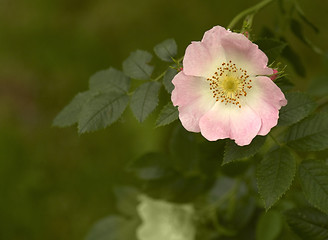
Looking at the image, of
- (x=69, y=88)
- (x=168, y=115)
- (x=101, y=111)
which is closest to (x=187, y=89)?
(x=168, y=115)

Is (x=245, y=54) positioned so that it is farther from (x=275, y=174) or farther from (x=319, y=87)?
(x=319, y=87)

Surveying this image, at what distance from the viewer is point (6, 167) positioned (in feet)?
4.63

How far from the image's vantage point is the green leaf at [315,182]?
23.9 inches

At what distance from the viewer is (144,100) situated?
2.19 ft

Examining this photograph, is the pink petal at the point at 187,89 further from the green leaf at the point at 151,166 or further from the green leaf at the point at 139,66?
the green leaf at the point at 151,166

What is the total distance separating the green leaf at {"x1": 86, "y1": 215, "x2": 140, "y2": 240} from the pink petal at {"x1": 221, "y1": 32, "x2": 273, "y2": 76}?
1.46 feet

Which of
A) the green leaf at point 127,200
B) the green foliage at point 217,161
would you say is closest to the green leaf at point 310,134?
the green foliage at point 217,161

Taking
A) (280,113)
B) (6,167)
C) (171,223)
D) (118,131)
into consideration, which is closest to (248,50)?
(280,113)

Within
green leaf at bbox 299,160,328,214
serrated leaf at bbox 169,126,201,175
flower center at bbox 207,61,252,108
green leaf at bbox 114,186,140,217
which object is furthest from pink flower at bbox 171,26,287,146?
green leaf at bbox 114,186,140,217

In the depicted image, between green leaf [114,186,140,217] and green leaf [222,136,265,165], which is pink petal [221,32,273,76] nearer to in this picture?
green leaf [222,136,265,165]

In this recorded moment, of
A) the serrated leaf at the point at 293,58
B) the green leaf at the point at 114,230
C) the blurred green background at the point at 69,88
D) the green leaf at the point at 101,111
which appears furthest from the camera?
the blurred green background at the point at 69,88

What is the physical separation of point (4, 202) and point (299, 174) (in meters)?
0.92

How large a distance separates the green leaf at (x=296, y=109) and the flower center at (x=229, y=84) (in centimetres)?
5

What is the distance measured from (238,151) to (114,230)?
42cm
